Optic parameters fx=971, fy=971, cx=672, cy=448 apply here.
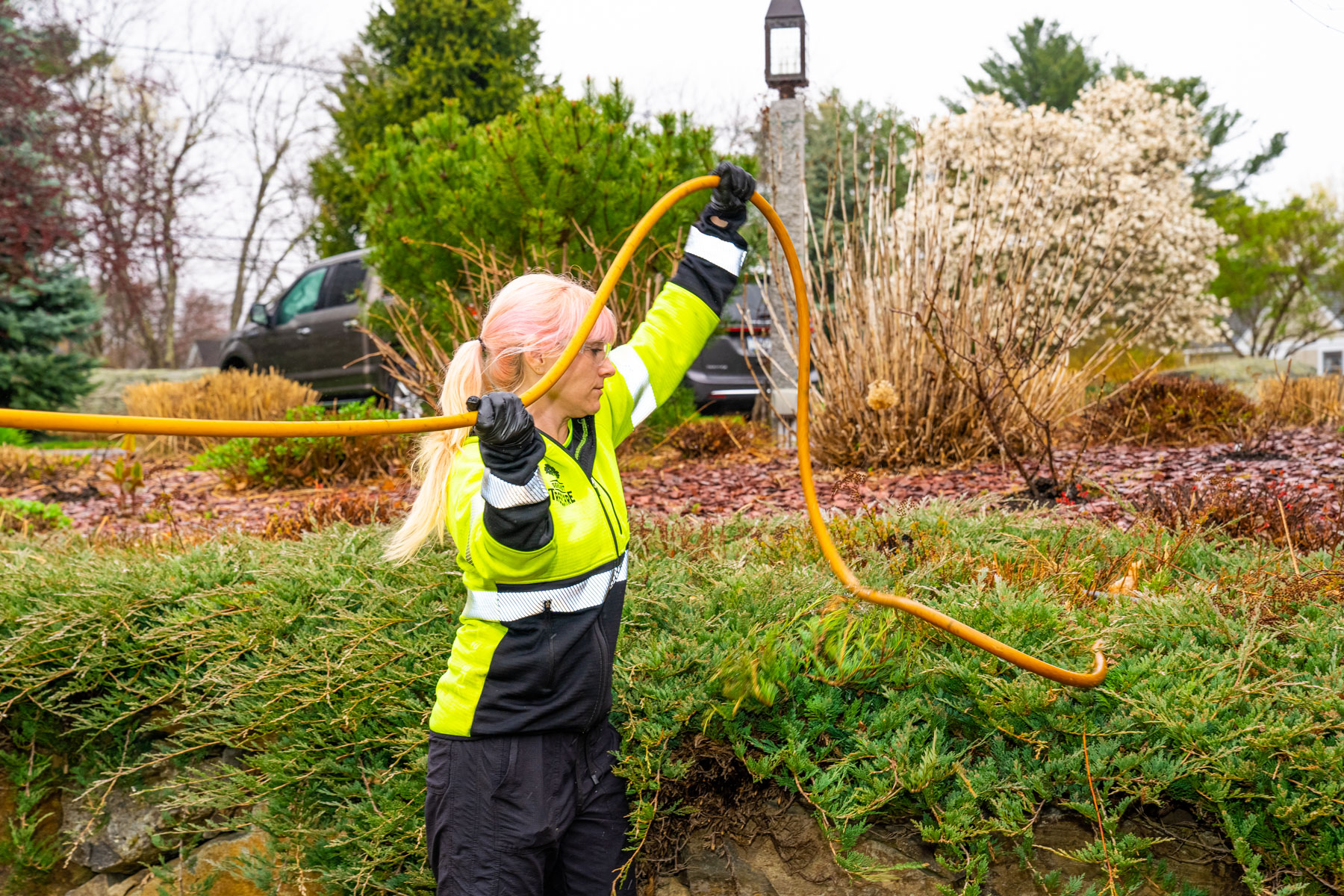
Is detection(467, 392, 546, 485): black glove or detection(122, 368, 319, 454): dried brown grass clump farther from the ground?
detection(467, 392, 546, 485): black glove

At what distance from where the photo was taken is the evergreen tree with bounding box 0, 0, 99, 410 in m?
12.1

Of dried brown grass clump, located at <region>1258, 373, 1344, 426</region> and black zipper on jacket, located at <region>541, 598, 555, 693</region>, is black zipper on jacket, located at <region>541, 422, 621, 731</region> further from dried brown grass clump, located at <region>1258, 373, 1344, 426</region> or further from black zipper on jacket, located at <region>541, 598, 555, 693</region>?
dried brown grass clump, located at <region>1258, 373, 1344, 426</region>

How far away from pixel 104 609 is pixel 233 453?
338cm

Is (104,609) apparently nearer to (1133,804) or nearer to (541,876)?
(541,876)

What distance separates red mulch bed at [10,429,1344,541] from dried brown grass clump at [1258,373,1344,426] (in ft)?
4.01

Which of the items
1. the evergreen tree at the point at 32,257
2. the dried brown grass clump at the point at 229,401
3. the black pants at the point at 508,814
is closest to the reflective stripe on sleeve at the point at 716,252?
the black pants at the point at 508,814

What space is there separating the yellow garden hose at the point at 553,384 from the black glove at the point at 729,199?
0.10 ft

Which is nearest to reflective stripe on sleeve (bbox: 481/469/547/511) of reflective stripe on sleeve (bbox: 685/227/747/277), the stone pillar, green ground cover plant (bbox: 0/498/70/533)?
reflective stripe on sleeve (bbox: 685/227/747/277)

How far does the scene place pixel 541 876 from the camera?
6.33ft

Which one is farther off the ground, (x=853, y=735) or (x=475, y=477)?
(x=475, y=477)

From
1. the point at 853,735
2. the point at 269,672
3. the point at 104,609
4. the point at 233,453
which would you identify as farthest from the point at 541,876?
the point at 233,453

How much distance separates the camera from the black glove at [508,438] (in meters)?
1.57

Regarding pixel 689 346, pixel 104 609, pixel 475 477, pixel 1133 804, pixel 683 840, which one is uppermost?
pixel 689 346

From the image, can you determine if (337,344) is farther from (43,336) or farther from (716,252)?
(716,252)
